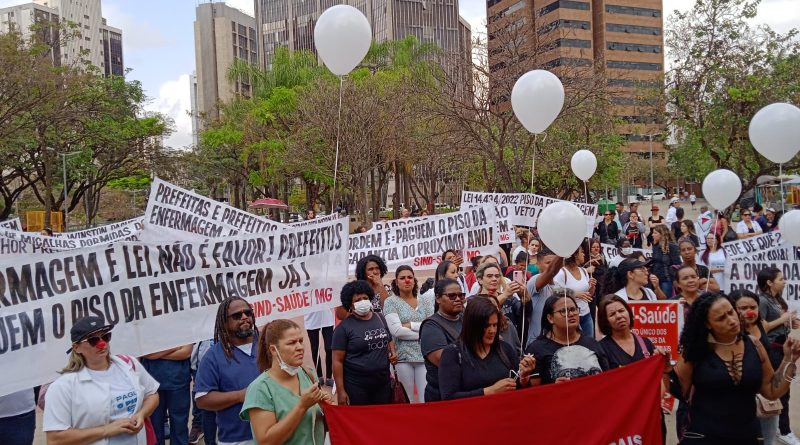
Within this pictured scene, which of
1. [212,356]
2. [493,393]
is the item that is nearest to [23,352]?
[212,356]

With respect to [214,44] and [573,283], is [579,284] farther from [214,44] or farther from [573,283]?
[214,44]

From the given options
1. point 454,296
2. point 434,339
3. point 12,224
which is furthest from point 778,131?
point 12,224

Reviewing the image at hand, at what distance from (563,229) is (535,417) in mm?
2402

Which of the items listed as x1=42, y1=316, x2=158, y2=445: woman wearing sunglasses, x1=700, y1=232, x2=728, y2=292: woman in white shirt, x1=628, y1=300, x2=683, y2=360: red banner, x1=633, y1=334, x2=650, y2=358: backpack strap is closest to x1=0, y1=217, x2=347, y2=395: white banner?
x1=42, y1=316, x2=158, y2=445: woman wearing sunglasses

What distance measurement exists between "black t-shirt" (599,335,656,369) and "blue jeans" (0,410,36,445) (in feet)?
13.1

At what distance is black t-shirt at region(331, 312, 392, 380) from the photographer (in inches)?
223

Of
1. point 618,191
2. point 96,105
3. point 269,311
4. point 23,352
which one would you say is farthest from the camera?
point 618,191

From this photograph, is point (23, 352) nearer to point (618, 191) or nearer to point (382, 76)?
point (382, 76)

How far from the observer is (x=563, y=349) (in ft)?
14.9

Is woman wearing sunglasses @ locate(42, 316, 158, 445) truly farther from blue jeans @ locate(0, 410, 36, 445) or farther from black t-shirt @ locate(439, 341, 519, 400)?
black t-shirt @ locate(439, 341, 519, 400)

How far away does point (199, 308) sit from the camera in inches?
241

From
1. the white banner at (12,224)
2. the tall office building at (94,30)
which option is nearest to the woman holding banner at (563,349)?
the white banner at (12,224)

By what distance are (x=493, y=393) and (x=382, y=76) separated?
3637 cm

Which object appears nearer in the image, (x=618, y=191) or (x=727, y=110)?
(x=727, y=110)
